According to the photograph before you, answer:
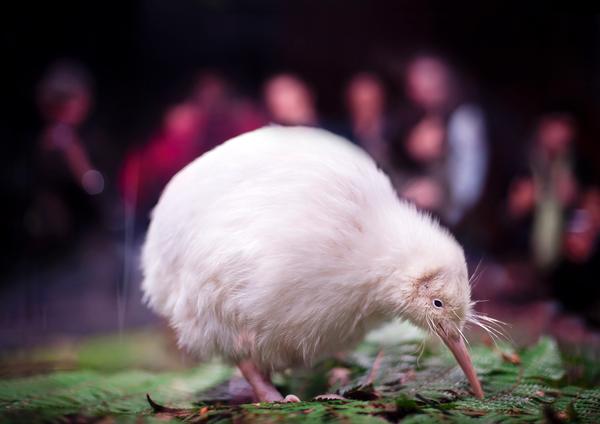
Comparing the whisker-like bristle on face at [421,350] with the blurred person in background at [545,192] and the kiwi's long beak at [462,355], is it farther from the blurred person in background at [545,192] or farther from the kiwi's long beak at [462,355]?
the blurred person in background at [545,192]

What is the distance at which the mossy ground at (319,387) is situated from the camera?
3.52ft

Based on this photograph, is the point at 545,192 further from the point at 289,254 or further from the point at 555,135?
the point at 289,254

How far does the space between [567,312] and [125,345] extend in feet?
5.25

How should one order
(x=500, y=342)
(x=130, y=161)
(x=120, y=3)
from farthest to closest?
(x=120, y=3)
(x=130, y=161)
(x=500, y=342)

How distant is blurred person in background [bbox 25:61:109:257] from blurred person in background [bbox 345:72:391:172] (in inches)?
33.2

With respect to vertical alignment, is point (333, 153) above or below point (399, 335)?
above

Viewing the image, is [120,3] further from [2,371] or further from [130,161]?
[2,371]

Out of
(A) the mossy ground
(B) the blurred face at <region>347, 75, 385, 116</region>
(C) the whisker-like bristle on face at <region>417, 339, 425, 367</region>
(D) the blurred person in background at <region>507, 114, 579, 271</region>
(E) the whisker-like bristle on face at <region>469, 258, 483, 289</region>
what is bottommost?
(A) the mossy ground

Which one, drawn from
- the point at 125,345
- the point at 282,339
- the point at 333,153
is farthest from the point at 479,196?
the point at 125,345

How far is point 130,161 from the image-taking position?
67.0 inches

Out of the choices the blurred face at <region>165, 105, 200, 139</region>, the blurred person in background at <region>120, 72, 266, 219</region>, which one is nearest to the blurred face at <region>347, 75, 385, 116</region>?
the blurred person in background at <region>120, 72, 266, 219</region>

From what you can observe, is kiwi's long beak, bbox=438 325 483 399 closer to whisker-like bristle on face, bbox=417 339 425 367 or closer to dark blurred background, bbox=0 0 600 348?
whisker-like bristle on face, bbox=417 339 425 367

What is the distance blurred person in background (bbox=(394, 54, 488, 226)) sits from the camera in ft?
4.83

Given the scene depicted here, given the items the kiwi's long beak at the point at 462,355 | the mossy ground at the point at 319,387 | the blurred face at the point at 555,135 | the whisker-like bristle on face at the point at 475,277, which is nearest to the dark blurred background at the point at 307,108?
the blurred face at the point at 555,135
